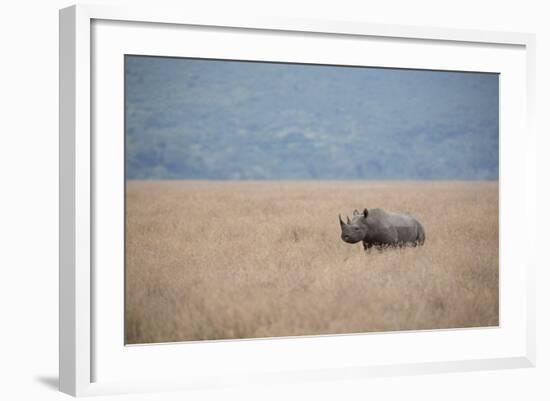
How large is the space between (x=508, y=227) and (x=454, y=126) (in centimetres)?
125

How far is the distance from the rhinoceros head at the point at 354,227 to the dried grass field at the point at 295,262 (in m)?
0.08

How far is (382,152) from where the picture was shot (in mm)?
9305

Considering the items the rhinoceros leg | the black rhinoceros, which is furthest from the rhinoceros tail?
the rhinoceros leg

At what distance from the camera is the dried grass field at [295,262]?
8547mm

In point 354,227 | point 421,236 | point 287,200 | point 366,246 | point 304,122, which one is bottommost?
point 366,246

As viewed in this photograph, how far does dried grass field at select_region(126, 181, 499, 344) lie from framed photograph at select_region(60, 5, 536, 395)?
0.05 feet

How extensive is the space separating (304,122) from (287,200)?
0.82 metres

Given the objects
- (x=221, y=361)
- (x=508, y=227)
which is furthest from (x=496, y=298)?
(x=221, y=361)

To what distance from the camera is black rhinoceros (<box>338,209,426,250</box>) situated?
9164 mm

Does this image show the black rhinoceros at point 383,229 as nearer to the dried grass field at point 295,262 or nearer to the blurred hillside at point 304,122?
the dried grass field at point 295,262

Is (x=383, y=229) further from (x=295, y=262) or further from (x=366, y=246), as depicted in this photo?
(x=295, y=262)

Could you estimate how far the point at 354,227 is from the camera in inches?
366

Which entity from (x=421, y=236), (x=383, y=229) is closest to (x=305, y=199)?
(x=383, y=229)

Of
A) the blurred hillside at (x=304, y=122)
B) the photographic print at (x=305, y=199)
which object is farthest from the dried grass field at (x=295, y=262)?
the blurred hillside at (x=304, y=122)
